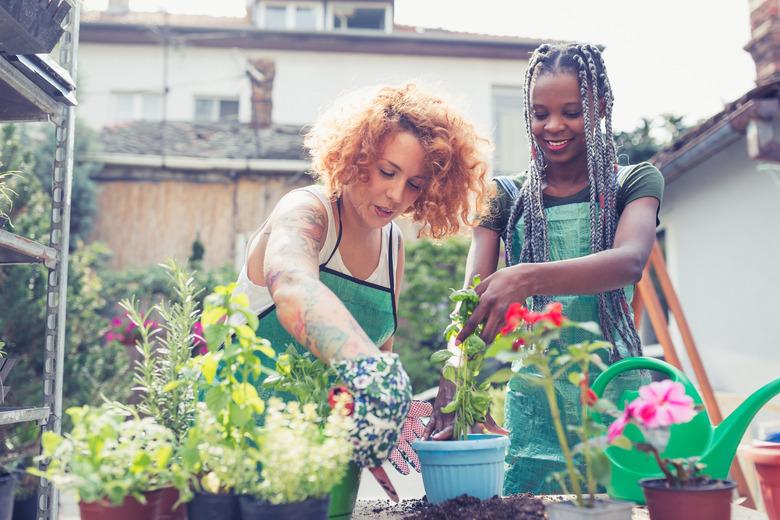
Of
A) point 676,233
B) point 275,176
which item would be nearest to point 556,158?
point 676,233

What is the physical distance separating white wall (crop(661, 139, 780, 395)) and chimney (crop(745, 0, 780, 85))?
1.91ft

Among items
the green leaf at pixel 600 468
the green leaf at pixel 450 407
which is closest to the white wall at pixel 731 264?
the green leaf at pixel 450 407

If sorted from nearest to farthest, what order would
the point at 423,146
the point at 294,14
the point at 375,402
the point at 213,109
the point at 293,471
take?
1. the point at 293,471
2. the point at 375,402
3. the point at 423,146
4. the point at 213,109
5. the point at 294,14

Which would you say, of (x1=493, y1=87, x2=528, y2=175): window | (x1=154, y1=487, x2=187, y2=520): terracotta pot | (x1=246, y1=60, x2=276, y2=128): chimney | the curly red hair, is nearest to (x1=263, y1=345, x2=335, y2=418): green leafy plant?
(x1=154, y1=487, x2=187, y2=520): terracotta pot

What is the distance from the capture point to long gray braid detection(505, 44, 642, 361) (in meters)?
1.72

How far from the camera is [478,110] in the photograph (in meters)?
13.0

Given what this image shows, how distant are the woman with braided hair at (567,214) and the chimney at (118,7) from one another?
574 inches

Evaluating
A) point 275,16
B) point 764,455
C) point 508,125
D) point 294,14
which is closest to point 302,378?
point 764,455

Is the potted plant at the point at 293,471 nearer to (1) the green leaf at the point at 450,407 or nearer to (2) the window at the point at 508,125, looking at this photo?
(1) the green leaf at the point at 450,407

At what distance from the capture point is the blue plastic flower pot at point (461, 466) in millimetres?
1219

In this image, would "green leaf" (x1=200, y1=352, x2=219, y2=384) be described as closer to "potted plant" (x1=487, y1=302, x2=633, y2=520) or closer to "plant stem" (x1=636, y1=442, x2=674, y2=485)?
"potted plant" (x1=487, y1=302, x2=633, y2=520)

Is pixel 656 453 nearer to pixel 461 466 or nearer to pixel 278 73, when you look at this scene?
pixel 461 466

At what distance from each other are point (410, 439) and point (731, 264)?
5.02 metres

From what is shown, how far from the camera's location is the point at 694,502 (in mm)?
950
